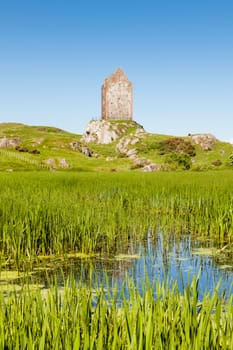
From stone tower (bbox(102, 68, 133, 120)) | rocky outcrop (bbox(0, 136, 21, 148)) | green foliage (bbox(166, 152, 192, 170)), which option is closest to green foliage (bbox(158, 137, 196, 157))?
green foliage (bbox(166, 152, 192, 170))

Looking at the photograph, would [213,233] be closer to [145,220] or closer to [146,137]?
[145,220]

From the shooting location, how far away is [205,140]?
3829 inches

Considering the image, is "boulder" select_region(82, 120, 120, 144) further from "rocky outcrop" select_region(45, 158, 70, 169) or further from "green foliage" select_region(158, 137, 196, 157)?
"rocky outcrop" select_region(45, 158, 70, 169)

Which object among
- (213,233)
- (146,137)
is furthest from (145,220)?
(146,137)

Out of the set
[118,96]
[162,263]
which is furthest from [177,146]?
[162,263]

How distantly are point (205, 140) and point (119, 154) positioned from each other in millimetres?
18875

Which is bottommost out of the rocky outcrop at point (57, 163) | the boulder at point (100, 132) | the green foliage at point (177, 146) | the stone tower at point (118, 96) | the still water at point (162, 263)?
the still water at point (162, 263)

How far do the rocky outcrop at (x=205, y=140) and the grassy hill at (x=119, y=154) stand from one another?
620mm

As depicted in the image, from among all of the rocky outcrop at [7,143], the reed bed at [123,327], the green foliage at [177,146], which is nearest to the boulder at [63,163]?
the rocky outcrop at [7,143]

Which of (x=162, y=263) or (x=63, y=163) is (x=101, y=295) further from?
(x=63, y=163)

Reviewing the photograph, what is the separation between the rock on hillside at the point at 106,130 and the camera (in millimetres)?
116500

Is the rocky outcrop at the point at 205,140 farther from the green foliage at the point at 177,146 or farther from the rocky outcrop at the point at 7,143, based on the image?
the rocky outcrop at the point at 7,143

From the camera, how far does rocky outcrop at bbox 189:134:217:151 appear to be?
95.4 metres

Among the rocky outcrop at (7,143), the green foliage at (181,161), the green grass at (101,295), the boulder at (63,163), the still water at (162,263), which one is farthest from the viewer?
the rocky outcrop at (7,143)
